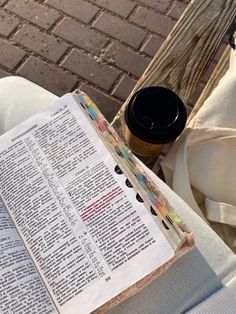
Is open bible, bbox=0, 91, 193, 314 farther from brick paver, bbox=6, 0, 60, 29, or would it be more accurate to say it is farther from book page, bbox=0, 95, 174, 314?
brick paver, bbox=6, 0, 60, 29

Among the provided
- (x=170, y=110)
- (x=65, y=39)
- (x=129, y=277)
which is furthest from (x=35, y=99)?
(x=65, y=39)

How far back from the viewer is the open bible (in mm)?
684

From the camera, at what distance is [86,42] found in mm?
1899

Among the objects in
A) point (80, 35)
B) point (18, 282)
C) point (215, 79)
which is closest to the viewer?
point (18, 282)

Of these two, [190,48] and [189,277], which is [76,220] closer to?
[189,277]

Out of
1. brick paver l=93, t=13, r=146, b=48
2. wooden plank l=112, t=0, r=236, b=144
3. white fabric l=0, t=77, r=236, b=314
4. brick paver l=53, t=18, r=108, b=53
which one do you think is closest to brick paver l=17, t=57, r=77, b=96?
brick paver l=53, t=18, r=108, b=53

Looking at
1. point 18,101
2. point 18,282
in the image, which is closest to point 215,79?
point 18,101

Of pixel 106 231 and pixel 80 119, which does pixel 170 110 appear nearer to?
pixel 80 119

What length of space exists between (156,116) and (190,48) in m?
A: 0.34

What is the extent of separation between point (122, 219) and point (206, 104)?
41cm

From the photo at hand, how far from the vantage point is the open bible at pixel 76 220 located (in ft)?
2.24

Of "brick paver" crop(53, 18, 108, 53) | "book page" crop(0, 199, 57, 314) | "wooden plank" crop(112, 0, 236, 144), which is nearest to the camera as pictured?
"book page" crop(0, 199, 57, 314)

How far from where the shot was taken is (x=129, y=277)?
0.68 meters

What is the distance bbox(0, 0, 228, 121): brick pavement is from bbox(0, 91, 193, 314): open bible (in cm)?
92
